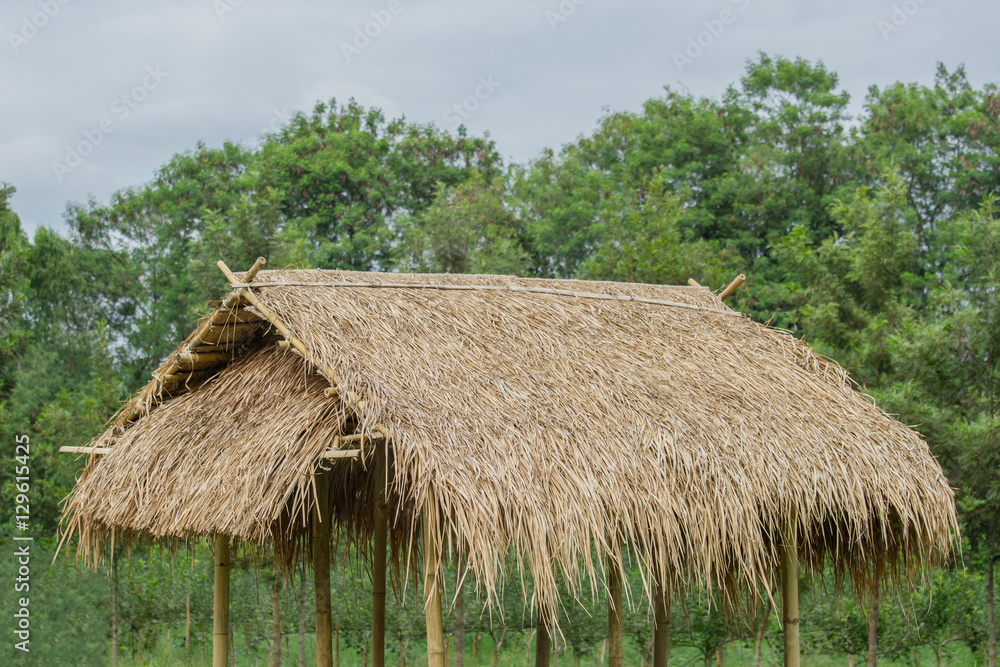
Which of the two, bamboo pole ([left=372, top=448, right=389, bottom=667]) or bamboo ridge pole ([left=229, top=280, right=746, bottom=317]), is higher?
bamboo ridge pole ([left=229, top=280, right=746, bottom=317])

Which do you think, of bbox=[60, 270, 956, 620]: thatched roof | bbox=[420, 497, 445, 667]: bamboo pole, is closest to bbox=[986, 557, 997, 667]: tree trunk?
bbox=[60, 270, 956, 620]: thatched roof

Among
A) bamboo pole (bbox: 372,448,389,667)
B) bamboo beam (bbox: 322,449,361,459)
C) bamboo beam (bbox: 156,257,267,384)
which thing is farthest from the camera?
bamboo pole (bbox: 372,448,389,667)

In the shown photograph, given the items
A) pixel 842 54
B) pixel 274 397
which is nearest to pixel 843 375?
pixel 274 397

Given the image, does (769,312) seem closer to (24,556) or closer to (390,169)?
(390,169)

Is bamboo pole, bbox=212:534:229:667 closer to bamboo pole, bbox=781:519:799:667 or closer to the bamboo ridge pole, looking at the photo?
the bamboo ridge pole

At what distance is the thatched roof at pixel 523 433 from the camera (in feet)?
14.6

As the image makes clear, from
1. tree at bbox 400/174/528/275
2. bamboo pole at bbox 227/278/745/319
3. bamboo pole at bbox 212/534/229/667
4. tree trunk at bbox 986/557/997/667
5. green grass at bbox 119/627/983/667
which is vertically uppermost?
tree at bbox 400/174/528/275

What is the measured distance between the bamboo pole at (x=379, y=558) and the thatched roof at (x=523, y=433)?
0.23m

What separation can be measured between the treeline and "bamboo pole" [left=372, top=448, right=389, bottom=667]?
366cm

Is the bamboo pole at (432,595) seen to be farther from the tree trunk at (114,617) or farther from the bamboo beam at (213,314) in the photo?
the tree trunk at (114,617)

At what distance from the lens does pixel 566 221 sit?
17.4 meters

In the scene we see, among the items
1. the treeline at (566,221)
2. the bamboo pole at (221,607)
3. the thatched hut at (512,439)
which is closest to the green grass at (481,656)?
the treeline at (566,221)

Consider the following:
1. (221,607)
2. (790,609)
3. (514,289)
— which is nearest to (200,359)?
(221,607)

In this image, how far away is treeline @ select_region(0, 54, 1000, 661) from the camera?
9672 mm
